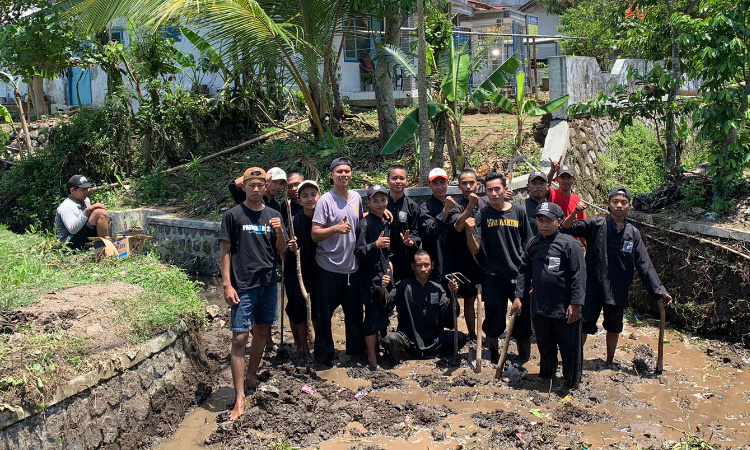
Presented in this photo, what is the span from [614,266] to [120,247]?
542 centimetres

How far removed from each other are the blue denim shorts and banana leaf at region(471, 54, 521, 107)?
6.24 meters

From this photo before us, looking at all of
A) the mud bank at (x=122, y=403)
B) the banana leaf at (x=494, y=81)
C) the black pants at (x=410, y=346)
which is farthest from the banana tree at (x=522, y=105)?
the mud bank at (x=122, y=403)

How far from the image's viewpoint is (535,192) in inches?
287

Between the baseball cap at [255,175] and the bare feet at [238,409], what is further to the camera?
the baseball cap at [255,175]

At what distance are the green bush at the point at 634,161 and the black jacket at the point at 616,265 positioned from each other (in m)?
5.65

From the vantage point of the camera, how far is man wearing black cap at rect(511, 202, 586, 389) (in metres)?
6.42

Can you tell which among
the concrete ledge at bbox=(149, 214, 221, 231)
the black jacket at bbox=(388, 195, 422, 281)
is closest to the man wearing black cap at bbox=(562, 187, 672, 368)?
the black jacket at bbox=(388, 195, 422, 281)

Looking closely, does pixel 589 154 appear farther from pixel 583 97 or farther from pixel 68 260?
pixel 68 260

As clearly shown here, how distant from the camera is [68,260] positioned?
7836 millimetres

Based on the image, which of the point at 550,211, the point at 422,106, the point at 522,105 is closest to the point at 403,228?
the point at 550,211

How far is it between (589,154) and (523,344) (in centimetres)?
655

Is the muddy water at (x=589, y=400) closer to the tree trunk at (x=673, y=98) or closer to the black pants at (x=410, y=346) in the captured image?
the black pants at (x=410, y=346)

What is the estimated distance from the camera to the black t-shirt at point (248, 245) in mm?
6176

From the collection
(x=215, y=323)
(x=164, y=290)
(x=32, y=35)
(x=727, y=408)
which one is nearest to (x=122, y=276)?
(x=164, y=290)
